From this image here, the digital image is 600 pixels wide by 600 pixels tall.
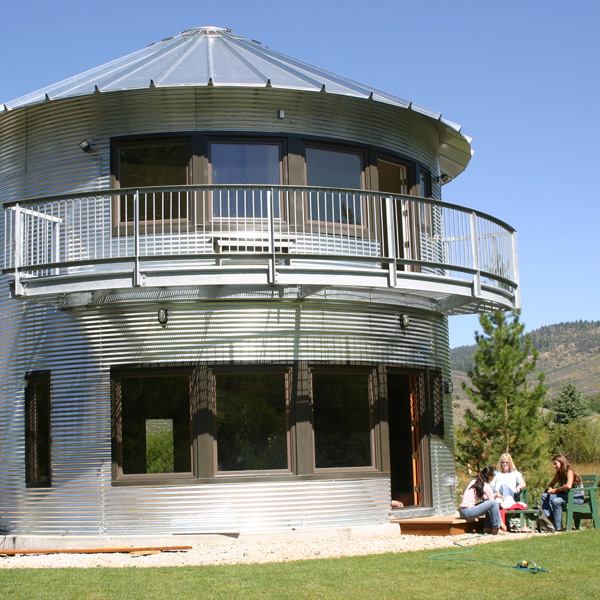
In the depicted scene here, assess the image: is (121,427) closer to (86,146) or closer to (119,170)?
(119,170)

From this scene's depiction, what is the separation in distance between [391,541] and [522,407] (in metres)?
18.7

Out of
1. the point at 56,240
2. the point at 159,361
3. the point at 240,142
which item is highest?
the point at 240,142

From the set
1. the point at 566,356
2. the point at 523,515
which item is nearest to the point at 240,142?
the point at 523,515

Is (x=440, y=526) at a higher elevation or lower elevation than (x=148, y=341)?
lower

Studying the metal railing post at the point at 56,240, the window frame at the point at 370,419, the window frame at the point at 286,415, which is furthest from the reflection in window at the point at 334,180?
the metal railing post at the point at 56,240

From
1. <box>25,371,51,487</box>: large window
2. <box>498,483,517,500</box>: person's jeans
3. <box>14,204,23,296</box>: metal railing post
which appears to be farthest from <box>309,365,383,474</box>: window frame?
<box>14,204,23,296</box>: metal railing post

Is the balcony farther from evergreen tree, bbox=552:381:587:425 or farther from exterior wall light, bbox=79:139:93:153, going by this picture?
evergreen tree, bbox=552:381:587:425

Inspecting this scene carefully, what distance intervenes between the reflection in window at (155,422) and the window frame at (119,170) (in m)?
2.27

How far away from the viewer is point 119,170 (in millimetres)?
17906

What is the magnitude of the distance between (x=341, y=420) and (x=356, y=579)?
521cm

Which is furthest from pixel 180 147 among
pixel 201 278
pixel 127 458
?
pixel 127 458

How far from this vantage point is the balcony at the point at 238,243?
15766mm

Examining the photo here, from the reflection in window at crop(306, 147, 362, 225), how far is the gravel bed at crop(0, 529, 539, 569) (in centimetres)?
477

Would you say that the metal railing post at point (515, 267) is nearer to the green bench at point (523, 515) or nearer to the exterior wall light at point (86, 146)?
the green bench at point (523, 515)
